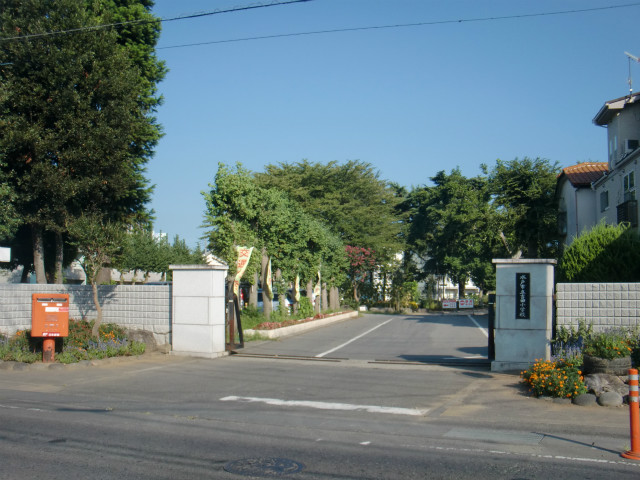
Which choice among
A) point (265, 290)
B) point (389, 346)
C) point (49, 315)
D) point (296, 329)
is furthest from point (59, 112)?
point (389, 346)

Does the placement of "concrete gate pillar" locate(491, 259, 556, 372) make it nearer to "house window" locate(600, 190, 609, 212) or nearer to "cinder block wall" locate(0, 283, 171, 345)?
"cinder block wall" locate(0, 283, 171, 345)

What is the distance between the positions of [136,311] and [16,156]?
26.4 feet

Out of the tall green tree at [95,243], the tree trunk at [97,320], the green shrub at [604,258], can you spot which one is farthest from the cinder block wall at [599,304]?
the tree trunk at [97,320]

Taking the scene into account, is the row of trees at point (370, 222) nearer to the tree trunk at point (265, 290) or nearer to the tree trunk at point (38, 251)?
the tree trunk at point (265, 290)

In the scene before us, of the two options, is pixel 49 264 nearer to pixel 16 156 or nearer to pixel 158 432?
pixel 16 156

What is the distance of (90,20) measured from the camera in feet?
70.1

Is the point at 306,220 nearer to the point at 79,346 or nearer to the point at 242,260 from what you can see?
the point at 242,260

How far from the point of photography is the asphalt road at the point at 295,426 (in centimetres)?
669

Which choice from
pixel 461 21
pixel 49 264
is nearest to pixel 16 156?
pixel 49 264

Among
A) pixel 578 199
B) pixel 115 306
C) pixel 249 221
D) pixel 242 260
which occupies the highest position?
pixel 578 199

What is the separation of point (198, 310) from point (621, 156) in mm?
22216

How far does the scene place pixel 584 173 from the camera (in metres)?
35.0

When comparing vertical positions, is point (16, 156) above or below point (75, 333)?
above

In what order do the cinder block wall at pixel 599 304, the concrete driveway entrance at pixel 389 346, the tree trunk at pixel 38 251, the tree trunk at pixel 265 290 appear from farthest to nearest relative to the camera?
1. the tree trunk at pixel 265 290
2. the tree trunk at pixel 38 251
3. the concrete driveway entrance at pixel 389 346
4. the cinder block wall at pixel 599 304
